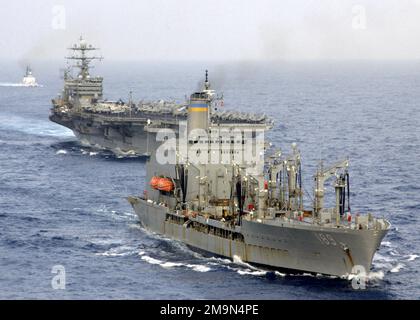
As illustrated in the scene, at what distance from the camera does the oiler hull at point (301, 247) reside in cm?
4803

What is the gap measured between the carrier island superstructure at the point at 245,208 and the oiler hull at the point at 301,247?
0.05m

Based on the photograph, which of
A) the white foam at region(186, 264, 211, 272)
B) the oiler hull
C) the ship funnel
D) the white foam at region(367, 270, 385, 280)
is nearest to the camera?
the oiler hull

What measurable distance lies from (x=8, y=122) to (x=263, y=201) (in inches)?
3308

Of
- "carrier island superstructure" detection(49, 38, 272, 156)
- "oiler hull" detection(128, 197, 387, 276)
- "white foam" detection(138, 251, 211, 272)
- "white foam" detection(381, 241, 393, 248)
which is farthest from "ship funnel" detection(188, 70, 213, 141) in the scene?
"carrier island superstructure" detection(49, 38, 272, 156)

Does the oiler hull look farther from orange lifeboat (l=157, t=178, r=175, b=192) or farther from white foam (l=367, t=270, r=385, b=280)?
orange lifeboat (l=157, t=178, r=175, b=192)

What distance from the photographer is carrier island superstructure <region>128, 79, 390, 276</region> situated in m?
48.8

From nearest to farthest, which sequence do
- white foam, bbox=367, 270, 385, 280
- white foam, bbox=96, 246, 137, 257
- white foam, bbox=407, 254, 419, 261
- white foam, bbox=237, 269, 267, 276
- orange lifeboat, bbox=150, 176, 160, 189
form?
white foam, bbox=367, 270, 385, 280, white foam, bbox=237, 269, 267, 276, white foam, bbox=407, 254, 419, 261, white foam, bbox=96, 246, 137, 257, orange lifeboat, bbox=150, 176, 160, 189

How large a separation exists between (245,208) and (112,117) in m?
47.9

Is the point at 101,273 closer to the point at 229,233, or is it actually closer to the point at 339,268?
the point at 229,233

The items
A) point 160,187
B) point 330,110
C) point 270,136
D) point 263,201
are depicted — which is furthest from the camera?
point 330,110

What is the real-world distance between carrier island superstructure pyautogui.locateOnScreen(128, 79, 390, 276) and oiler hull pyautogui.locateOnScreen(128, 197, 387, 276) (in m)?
0.05

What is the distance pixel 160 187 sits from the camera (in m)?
60.5
